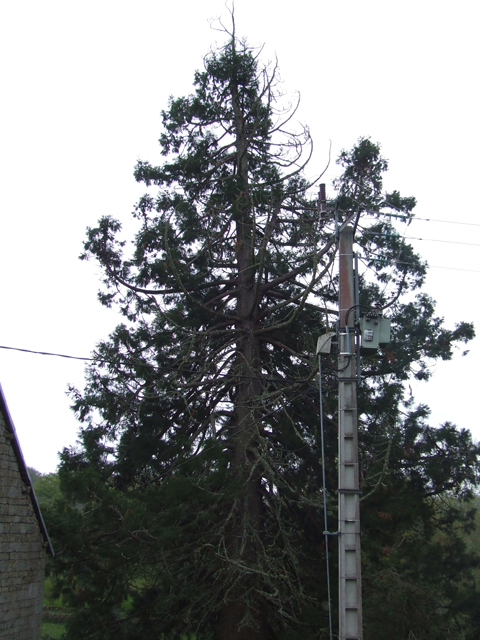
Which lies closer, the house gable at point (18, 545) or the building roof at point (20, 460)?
the house gable at point (18, 545)

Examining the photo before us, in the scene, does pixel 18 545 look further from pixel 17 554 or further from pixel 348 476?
pixel 348 476

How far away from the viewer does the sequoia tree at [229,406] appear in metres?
11.4

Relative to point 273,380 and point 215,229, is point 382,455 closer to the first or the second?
point 273,380

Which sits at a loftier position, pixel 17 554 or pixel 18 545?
pixel 18 545

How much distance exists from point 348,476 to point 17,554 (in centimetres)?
759

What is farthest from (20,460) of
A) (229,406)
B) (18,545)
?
(229,406)

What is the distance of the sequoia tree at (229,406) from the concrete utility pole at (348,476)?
1775 mm

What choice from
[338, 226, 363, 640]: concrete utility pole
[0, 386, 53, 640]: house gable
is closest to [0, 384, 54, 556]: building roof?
[0, 386, 53, 640]: house gable

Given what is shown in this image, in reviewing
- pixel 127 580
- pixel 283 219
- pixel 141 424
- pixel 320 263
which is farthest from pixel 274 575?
pixel 283 219

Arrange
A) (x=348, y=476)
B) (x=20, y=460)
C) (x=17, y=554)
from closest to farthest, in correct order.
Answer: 1. (x=348, y=476)
2. (x=17, y=554)
3. (x=20, y=460)

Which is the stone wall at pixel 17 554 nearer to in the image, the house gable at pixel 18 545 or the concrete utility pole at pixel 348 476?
the house gable at pixel 18 545

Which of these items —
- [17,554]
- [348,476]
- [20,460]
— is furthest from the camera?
[20,460]

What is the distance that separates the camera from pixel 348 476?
25.7ft

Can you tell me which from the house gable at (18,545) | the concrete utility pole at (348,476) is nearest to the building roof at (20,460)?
the house gable at (18,545)
